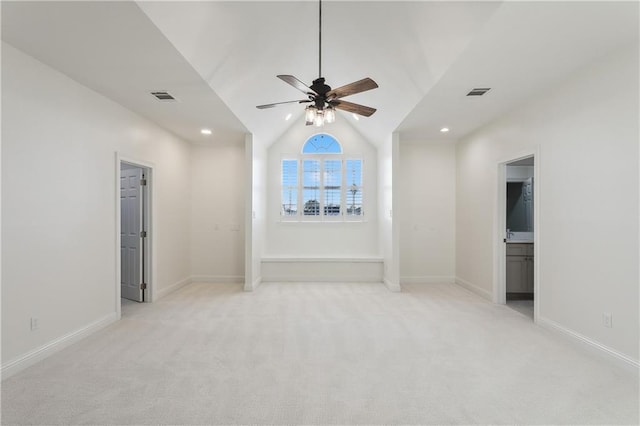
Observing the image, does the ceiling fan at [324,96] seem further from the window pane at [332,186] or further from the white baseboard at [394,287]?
the window pane at [332,186]

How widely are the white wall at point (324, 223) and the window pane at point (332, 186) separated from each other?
0.29 metres

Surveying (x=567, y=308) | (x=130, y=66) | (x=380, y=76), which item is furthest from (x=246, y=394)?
(x=380, y=76)

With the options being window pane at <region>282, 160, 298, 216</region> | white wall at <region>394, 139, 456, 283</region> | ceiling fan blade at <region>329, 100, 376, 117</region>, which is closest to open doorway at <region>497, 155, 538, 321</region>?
white wall at <region>394, 139, 456, 283</region>

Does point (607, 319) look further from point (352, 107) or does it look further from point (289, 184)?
point (289, 184)

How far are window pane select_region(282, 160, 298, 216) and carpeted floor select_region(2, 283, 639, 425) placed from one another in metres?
2.85

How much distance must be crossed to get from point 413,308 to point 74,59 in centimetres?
452

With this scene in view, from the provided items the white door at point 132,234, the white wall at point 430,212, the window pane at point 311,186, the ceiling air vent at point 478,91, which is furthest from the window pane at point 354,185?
the white door at point 132,234

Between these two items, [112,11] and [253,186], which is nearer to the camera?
[112,11]

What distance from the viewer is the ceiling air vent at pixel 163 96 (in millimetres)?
3373

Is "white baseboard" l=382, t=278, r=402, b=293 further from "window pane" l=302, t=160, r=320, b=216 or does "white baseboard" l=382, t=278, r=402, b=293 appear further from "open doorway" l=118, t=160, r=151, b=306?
"open doorway" l=118, t=160, r=151, b=306

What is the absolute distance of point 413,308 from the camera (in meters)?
4.09

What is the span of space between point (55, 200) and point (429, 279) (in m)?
5.51

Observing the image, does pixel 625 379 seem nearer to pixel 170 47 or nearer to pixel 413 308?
pixel 413 308

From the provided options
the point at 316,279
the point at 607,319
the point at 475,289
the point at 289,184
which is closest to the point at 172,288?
the point at 316,279
